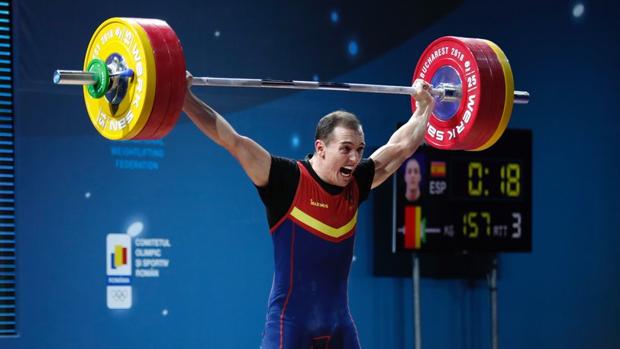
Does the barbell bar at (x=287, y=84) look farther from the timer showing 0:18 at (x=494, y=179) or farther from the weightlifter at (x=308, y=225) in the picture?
the timer showing 0:18 at (x=494, y=179)

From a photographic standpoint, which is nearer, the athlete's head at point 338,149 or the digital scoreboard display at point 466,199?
the athlete's head at point 338,149

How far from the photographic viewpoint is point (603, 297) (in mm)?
6082

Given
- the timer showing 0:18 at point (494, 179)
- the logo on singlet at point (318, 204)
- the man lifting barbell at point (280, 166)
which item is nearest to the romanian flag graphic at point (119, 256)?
the man lifting barbell at point (280, 166)

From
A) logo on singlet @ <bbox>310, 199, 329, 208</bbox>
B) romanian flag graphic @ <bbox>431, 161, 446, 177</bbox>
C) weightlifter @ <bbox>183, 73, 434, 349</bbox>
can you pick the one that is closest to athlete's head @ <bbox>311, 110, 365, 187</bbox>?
weightlifter @ <bbox>183, 73, 434, 349</bbox>

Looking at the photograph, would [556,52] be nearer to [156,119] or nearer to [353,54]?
[353,54]

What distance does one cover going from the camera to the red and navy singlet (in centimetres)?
299

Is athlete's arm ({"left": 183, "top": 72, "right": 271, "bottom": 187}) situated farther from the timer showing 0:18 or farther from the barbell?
the timer showing 0:18

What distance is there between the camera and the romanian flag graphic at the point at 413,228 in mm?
5219

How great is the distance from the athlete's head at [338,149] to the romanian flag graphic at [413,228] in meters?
2.10

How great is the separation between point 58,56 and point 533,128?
3.17 metres

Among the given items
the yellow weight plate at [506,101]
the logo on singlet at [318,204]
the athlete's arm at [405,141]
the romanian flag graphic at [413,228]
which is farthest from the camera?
the romanian flag graphic at [413,228]

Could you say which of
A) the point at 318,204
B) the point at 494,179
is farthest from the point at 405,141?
the point at 494,179

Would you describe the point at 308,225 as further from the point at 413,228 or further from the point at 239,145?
the point at 413,228

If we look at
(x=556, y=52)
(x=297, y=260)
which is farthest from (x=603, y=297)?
(x=297, y=260)
